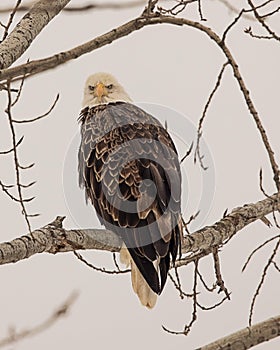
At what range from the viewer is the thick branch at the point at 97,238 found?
1.57 meters

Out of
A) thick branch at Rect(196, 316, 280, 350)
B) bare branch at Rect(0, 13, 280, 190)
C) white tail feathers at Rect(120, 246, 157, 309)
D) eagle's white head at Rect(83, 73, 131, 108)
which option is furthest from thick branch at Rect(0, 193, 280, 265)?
eagle's white head at Rect(83, 73, 131, 108)

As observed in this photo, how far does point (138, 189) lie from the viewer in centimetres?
198

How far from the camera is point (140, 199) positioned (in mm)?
1964

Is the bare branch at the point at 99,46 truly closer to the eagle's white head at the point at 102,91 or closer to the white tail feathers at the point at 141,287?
the white tail feathers at the point at 141,287

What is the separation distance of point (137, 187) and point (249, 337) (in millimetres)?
859

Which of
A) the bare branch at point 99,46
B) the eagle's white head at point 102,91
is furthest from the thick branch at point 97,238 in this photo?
the eagle's white head at point 102,91

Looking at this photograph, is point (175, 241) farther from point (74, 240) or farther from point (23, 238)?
point (23, 238)

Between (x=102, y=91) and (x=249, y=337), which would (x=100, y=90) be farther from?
(x=249, y=337)

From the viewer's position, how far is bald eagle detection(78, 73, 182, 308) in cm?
193

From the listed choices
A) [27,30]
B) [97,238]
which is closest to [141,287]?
[97,238]

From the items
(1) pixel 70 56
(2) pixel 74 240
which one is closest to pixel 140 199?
(2) pixel 74 240

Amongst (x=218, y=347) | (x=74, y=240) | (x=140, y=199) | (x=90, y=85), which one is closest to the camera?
(x=218, y=347)

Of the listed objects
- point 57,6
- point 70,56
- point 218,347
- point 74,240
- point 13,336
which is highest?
point 57,6

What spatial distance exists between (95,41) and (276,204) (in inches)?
34.2
